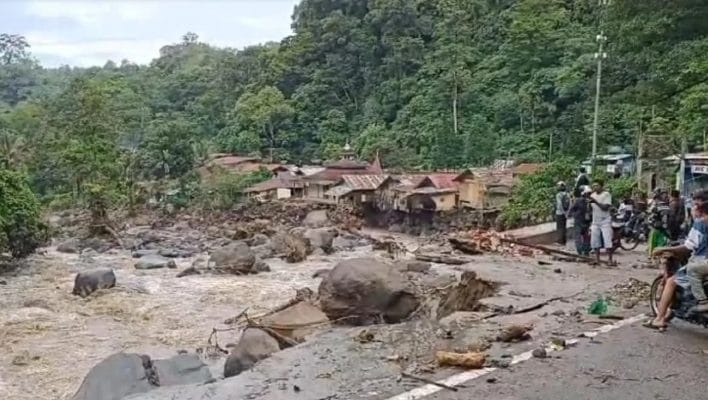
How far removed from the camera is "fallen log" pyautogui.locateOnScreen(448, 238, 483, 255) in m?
19.2

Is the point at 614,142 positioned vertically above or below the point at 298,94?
below

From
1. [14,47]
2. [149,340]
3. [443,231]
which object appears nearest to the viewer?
[149,340]

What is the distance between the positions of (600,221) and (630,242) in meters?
3.94

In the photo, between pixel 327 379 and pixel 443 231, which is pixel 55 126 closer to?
pixel 443 231

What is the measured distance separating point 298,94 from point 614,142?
1258 inches

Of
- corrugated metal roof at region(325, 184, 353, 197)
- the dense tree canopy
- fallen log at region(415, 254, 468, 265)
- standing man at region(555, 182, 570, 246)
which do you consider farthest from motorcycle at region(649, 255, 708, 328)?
corrugated metal roof at region(325, 184, 353, 197)

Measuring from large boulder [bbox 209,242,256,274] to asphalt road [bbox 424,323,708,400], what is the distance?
15388mm

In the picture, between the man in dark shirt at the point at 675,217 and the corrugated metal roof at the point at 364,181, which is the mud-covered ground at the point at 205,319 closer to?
the man in dark shirt at the point at 675,217

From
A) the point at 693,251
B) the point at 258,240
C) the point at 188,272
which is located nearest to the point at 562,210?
the point at 693,251

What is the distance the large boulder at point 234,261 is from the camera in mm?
21734

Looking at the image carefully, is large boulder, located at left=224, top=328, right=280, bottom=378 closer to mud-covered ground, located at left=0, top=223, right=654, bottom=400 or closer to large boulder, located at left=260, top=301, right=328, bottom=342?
mud-covered ground, located at left=0, top=223, right=654, bottom=400

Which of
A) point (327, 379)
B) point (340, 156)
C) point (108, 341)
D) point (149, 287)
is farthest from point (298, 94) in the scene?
point (327, 379)

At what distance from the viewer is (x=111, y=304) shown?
17.6 meters

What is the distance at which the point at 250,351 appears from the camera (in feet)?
28.4
